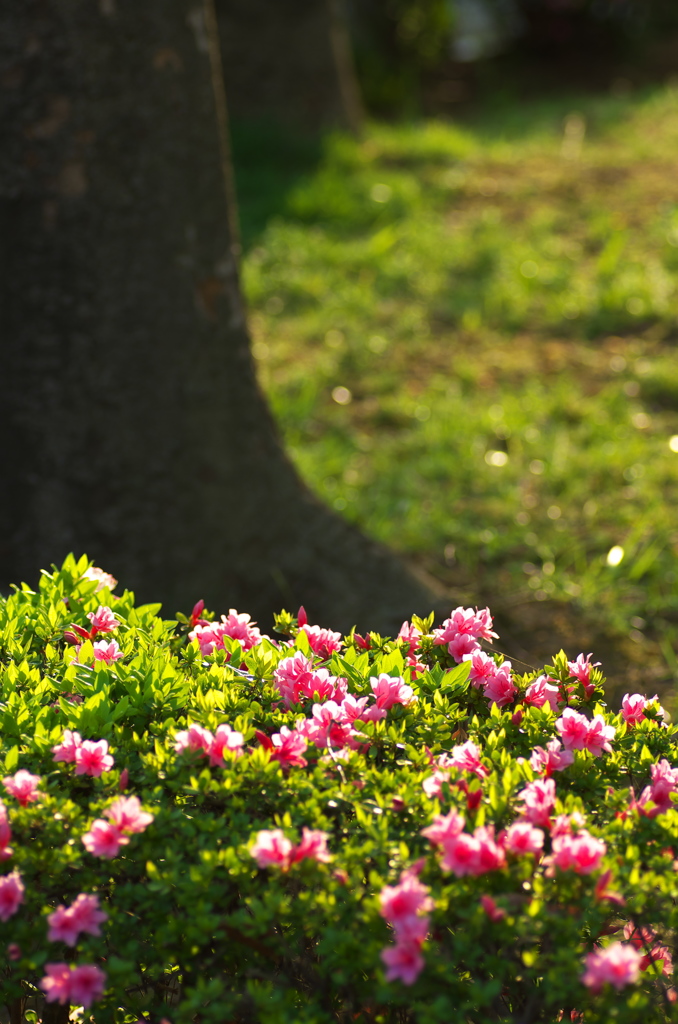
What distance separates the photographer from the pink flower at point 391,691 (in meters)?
1.88

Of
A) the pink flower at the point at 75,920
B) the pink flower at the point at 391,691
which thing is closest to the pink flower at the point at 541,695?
the pink flower at the point at 391,691

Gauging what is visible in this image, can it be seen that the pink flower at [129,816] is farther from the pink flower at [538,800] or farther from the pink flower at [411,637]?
the pink flower at [411,637]

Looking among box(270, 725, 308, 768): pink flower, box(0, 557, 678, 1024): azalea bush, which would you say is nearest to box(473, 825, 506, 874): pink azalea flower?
Answer: box(0, 557, 678, 1024): azalea bush

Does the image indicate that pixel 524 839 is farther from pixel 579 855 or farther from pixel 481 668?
pixel 481 668

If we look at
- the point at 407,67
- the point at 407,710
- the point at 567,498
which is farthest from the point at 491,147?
the point at 407,710

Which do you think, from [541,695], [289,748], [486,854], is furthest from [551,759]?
[289,748]

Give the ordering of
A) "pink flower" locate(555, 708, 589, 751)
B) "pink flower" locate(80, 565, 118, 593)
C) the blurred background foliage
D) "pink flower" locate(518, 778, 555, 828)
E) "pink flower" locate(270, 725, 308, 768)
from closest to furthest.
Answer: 1. "pink flower" locate(518, 778, 555, 828)
2. "pink flower" locate(270, 725, 308, 768)
3. "pink flower" locate(555, 708, 589, 751)
4. "pink flower" locate(80, 565, 118, 593)
5. the blurred background foliage

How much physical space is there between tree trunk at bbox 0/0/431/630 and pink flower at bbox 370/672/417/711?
177cm

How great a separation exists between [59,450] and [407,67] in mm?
11528

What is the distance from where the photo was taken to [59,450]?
3365mm

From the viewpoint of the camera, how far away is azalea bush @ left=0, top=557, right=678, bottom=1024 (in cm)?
148

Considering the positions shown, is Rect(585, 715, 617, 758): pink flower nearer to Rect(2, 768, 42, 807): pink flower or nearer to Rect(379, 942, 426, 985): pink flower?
Rect(379, 942, 426, 985): pink flower

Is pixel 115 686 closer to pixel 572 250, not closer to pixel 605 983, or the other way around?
pixel 605 983

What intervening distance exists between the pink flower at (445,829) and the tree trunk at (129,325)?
213cm
